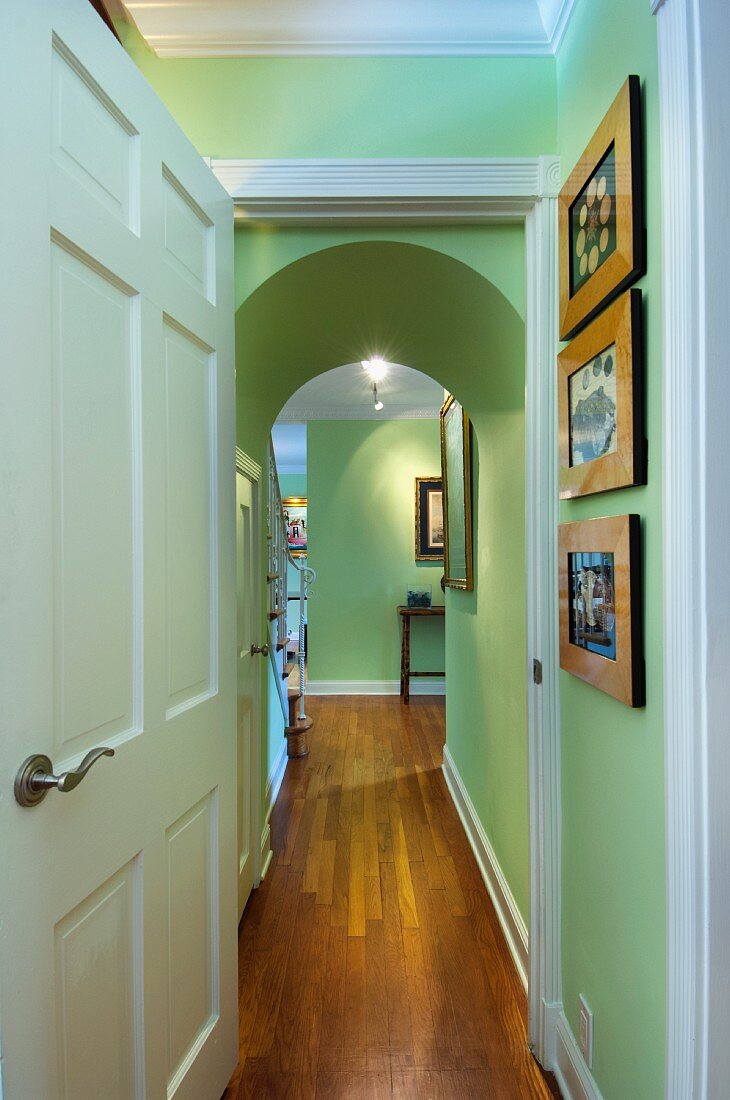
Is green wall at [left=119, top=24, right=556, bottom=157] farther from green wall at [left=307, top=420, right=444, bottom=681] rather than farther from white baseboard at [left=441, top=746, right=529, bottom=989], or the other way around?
green wall at [left=307, top=420, right=444, bottom=681]

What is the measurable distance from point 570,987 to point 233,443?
60.6 inches

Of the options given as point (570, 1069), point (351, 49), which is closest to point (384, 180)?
point (351, 49)

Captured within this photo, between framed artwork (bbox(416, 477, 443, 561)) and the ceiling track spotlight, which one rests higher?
the ceiling track spotlight

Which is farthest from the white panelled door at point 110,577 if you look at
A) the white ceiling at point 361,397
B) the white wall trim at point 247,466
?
the white ceiling at point 361,397

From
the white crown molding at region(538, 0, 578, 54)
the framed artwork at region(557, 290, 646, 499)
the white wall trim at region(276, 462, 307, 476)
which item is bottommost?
the framed artwork at region(557, 290, 646, 499)

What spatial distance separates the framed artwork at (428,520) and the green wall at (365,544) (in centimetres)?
7

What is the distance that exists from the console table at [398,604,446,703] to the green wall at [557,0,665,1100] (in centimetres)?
385

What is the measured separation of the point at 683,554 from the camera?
92 cm

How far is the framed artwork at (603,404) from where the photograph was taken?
1064mm

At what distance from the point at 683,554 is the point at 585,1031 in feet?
3.74

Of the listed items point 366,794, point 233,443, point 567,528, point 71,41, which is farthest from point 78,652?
point 366,794

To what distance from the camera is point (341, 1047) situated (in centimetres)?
159

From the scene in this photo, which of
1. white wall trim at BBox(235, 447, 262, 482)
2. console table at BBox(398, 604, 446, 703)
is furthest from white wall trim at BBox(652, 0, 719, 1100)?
console table at BBox(398, 604, 446, 703)

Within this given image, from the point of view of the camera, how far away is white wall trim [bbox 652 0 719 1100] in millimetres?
889
